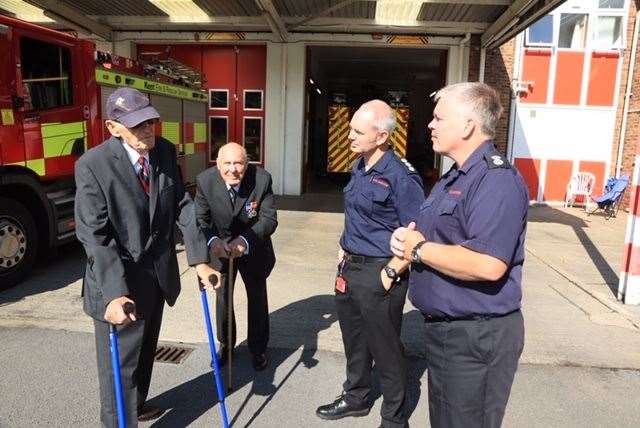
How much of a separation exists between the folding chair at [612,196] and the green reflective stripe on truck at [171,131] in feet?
29.9

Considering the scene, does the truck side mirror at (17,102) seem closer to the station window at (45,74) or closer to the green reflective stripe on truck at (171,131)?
the station window at (45,74)

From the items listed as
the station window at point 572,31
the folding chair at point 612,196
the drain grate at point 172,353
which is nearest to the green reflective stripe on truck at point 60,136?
the drain grate at point 172,353

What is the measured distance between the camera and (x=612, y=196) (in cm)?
1172

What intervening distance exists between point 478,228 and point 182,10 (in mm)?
11201

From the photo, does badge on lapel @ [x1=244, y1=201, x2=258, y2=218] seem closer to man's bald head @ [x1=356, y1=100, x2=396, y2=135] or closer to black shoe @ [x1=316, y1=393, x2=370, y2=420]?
man's bald head @ [x1=356, y1=100, x2=396, y2=135]

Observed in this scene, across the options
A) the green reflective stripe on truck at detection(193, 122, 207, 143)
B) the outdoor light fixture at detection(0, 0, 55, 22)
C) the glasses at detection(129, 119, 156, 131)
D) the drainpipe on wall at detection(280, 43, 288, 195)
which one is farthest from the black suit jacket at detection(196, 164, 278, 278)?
the outdoor light fixture at detection(0, 0, 55, 22)

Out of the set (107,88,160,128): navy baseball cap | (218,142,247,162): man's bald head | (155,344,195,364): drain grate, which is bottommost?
(155,344,195,364): drain grate

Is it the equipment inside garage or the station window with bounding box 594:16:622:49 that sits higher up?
the station window with bounding box 594:16:622:49

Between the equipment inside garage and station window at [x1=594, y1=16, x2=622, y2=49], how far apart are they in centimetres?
393

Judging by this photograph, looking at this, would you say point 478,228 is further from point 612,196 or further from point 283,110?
point 612,196

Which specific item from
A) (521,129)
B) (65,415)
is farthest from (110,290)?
(521,129)

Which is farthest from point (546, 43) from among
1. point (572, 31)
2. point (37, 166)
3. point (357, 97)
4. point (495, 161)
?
point (495, 161)

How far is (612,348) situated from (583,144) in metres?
10.4

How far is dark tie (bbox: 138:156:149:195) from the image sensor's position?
2568 millimetres
